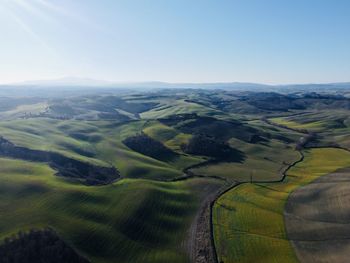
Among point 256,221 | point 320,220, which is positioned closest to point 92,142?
point 256,221

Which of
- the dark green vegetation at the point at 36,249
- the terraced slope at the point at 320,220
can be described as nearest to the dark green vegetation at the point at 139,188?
the dark green vegetation at the point at 36,249

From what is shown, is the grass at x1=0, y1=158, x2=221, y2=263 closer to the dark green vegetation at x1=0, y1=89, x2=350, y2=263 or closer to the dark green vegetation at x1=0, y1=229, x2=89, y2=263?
the dark green vegetation at x1=0, y1=89, x2=350, y2=263

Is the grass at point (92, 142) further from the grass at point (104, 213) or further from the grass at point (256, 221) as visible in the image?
the grass at point (256, 221)

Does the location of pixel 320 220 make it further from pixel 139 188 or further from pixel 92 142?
pixel 92 142

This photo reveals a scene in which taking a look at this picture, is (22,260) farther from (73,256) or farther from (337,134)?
(337,134)

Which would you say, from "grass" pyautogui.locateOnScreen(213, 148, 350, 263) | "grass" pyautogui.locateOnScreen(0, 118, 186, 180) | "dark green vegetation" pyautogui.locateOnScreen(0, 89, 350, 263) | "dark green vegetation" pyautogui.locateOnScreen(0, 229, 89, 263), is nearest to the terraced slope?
"grass" pyautogui.locateOnScreen(213, 148, 350, 263)

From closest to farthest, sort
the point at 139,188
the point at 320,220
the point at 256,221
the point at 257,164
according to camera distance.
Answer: the point at 320,220 → the point at 256,221 → the point at 139,188 → the point at 257,164
